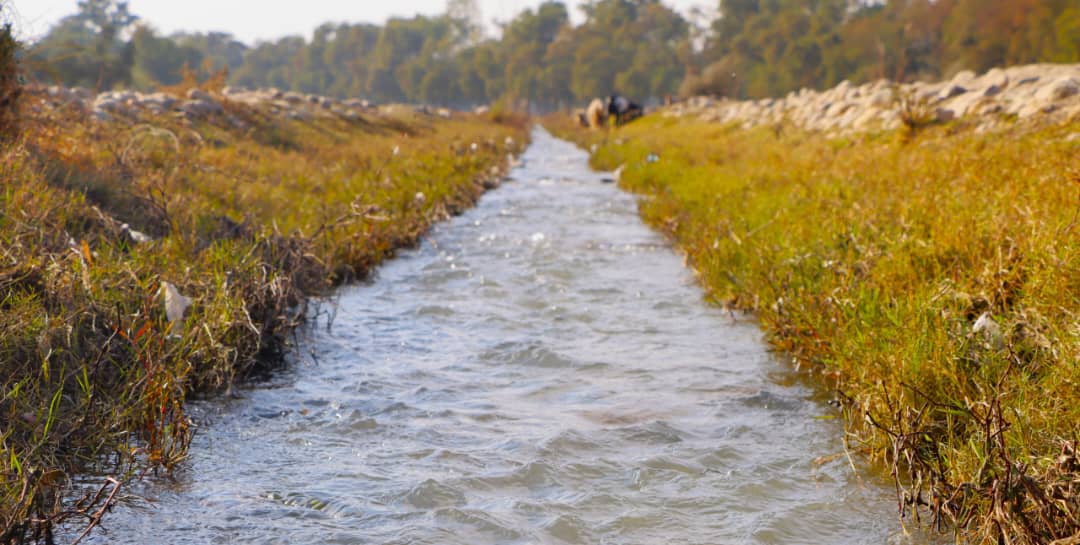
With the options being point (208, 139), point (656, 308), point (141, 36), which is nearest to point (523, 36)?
point (141, 36)

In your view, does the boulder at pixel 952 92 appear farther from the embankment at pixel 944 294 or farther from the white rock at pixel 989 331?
the white rock at pixel 989 331

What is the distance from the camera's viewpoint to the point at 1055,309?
4129 mm

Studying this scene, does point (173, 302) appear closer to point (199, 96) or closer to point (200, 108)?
point (200, 108)

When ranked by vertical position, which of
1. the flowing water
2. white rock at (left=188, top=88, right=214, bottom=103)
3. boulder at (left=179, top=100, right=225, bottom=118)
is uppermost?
white rock at (left=188, top=88, right=214, bottom=103)

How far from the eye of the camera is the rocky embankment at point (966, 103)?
9.73 metres

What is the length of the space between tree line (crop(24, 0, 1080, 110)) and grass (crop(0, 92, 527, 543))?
4.38 feet

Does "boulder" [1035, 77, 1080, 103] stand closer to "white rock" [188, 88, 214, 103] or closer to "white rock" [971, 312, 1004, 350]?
"white rock" [971, 312, 1004, 350]

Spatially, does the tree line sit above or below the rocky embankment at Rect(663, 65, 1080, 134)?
above

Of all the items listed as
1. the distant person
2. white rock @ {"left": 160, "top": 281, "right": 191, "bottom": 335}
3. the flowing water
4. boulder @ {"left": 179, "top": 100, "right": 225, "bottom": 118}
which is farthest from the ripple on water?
the distant person

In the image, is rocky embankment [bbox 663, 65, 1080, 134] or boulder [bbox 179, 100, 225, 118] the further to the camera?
boulder [bbox 179, 100, 225, 118]

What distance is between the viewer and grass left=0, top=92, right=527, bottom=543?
139 inches

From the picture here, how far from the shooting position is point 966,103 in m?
11.4

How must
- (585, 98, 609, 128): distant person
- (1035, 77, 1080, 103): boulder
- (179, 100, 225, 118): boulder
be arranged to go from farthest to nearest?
(585, 98, 609, 128): distant person → (179, 100, 225, 118): boulder → (1035, 77, 1080, 103): boulder

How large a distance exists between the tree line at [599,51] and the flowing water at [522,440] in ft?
13.2
